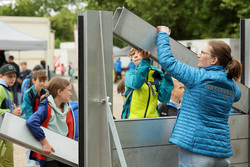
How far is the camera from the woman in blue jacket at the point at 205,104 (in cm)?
257

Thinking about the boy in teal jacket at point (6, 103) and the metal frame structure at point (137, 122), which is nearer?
the metal frame structure at point (137, 122)

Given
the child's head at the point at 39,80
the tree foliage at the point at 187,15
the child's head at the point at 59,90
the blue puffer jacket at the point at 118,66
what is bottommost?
the child's head at the point at 59,90

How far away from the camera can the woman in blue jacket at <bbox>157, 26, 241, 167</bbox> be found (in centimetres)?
257

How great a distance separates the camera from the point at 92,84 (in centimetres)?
258

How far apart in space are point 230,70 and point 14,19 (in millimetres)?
23194

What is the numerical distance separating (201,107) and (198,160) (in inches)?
14.2

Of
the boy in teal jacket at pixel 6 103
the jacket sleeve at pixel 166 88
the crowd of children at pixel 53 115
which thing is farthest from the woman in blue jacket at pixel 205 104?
the boy in teal jacket at pixel 6 103

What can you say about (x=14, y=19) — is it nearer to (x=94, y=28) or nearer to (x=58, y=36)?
(x=94, y=28)

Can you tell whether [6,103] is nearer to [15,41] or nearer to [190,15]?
[15,41]

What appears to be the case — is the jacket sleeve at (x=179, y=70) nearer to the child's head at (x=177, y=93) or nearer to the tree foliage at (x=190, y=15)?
the child's head at (x=177, y=93)

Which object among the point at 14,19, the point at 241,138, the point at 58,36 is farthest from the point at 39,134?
the point at 58,36

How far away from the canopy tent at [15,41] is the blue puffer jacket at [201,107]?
9851mm

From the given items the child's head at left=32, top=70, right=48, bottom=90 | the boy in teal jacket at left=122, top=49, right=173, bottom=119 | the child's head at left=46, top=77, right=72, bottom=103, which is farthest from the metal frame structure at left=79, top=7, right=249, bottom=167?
the child's head at left=32, top=70, right=48, bottom=90

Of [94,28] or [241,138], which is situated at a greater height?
[94,28]
